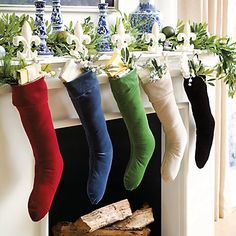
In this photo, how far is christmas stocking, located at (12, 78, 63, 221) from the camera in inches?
69.2

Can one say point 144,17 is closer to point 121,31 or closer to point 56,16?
point 121,31

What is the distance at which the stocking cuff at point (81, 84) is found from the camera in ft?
6.16

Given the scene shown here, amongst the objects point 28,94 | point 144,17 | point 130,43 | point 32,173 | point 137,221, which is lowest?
point 137,221

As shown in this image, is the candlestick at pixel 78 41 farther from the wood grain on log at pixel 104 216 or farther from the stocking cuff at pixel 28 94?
the wood grain on log at pixel 104 216

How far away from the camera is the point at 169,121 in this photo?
2.24m

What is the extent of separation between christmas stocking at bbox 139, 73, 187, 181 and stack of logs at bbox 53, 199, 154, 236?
1.02 feet

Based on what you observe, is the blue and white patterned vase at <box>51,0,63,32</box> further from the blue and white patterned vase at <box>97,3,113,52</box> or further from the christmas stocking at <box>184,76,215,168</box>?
the christmas stocking at <box>184,76,215,168</box>

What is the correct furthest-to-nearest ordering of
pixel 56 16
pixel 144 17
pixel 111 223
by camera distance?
pixel 111 223 → pixel 144 17 → pixel 56 16

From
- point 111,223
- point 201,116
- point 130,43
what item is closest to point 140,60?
point 130,43

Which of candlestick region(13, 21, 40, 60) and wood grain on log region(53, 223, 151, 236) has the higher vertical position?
candlestick region(13, 21, 40, 60)

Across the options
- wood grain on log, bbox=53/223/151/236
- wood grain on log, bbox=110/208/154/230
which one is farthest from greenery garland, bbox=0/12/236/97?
wood grain on log, bbox=53/223/151/236

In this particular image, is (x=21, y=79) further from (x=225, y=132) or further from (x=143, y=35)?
(x=225, y=132)

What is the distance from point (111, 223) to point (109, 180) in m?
0.23

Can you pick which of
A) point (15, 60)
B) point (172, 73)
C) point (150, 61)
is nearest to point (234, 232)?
point (172, 73)
